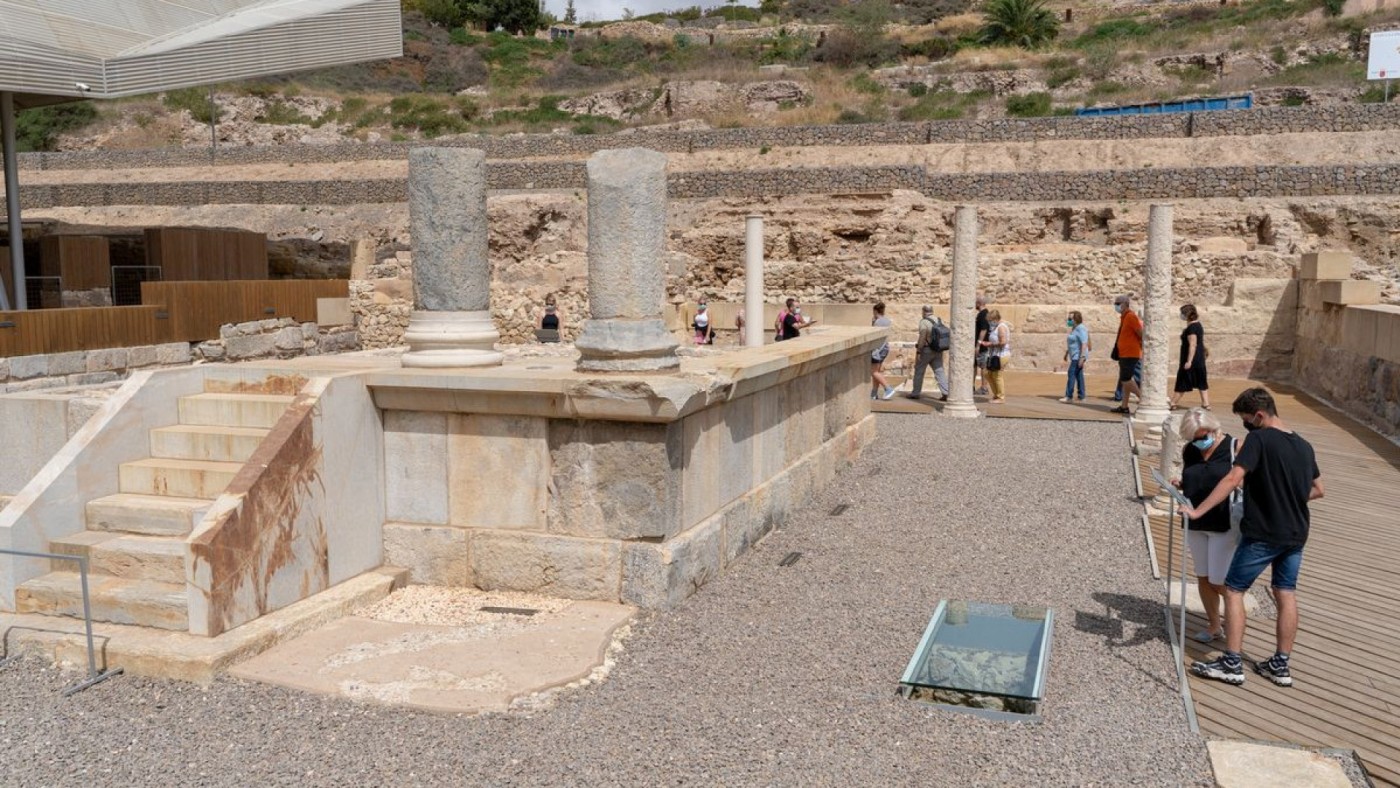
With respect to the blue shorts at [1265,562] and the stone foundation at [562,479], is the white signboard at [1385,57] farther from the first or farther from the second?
the blue shorts at [1265,562]

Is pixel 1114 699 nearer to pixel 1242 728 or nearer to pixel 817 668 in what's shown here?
pixel 1242 728

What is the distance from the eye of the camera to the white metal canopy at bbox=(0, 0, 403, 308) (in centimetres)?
1506

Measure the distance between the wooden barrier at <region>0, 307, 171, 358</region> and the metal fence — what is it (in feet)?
14.6

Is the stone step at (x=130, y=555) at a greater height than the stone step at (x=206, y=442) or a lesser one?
lesser

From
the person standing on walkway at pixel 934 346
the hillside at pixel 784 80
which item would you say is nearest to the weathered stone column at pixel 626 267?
the person standing on walkway at pixel 934 346

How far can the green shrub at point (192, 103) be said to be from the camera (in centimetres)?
4869

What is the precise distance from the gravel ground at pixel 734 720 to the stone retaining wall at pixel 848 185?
23.5m

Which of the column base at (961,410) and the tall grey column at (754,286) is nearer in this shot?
the tall grey column at (754,286)

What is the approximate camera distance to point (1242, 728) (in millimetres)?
4895

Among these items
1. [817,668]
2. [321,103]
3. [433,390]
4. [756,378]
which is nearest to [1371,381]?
[756,378]

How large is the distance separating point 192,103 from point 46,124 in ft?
22.8

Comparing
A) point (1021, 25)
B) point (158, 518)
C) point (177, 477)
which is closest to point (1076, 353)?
point (177, 477)

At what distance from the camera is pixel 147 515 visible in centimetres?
626

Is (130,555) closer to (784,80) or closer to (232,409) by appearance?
(232,409)
